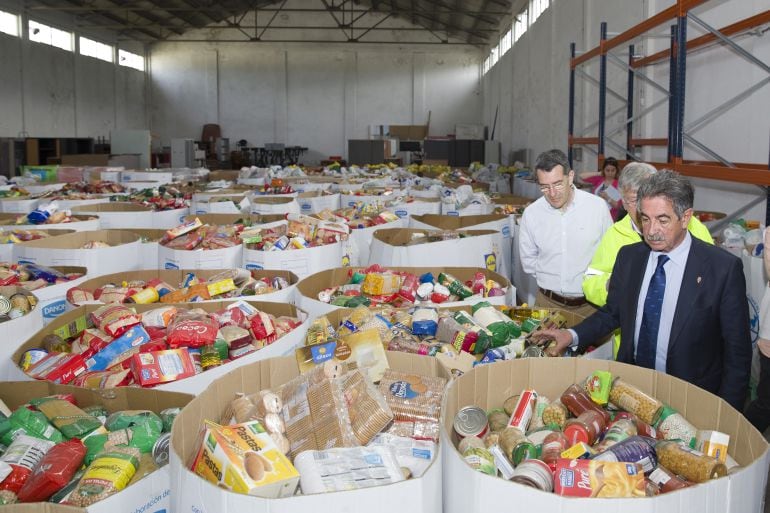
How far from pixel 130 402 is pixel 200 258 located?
2061 millimetres

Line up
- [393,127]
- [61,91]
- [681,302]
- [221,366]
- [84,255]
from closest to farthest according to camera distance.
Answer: [681,302]
[221,366]
[84,255]
[61,91]
[393,127]

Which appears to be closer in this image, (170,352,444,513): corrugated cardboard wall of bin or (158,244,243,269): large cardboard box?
(170,352,444,513): corrugated cardboard wall of bin

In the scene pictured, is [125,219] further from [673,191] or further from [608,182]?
[673,191]

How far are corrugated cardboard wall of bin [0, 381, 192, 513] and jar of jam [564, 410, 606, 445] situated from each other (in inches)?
41.3

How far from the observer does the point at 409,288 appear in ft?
12.3

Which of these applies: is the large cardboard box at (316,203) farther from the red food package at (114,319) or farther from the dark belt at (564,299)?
the red food package at (114,319)

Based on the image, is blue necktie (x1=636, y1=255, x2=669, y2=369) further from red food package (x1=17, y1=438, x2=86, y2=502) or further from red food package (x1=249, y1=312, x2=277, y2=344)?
red food package (x1=17, y1=438, x2=86, y2=502)

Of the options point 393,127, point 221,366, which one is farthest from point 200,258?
point 393,127

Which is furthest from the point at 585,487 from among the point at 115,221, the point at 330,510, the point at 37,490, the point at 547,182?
the point at 115,221

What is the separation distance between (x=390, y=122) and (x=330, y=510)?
955 inches

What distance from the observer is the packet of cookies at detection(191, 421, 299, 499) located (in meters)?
1.45

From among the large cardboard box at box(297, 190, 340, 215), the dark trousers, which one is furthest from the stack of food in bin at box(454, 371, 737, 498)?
the large cardboard box at box(297, 190, 340, 215)

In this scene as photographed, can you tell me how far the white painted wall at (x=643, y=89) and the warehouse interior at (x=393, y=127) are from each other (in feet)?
0.09

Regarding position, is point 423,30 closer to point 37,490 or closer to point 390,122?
point 390,122
